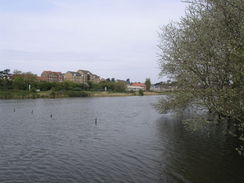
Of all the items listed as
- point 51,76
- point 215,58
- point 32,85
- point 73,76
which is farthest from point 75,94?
point 215,58

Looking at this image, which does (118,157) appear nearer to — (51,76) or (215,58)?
(215,58)

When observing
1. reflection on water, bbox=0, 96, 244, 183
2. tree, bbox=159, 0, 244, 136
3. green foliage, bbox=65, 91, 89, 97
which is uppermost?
tree, bbox=159, 0, 244, 136

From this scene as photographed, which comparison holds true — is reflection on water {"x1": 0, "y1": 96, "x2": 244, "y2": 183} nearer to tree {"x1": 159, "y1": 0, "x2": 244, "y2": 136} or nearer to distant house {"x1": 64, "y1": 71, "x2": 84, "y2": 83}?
tree {"x1": 159, "y1": 0, "x2": 244, "y2": 136}

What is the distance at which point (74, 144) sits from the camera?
2081 cm

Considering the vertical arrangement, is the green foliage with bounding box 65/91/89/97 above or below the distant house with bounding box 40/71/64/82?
below

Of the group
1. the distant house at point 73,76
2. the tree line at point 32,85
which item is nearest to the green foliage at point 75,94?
the tree line at point 32,85

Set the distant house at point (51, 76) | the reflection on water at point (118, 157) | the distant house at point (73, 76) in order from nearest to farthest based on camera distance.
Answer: the reflection on water at point (118, 157)
the distant house at point (51, 76)
the distant house at point (73, 76)

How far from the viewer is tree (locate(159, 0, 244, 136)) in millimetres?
10367

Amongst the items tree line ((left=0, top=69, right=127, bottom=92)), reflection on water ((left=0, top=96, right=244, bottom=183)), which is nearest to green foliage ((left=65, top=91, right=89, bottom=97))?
tree line ((left=0, top=69, right=127, bottom=92))

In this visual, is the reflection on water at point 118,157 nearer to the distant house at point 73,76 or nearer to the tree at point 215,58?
the tree at point 215,58

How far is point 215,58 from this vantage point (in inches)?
501

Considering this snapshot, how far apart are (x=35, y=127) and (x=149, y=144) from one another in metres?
15.6

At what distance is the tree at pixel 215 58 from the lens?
10.4 metres

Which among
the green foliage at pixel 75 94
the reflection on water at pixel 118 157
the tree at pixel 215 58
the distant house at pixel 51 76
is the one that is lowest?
the reflection on water at pixel 118 157
